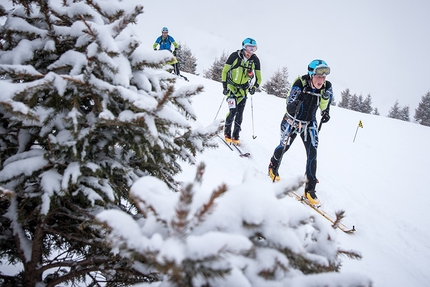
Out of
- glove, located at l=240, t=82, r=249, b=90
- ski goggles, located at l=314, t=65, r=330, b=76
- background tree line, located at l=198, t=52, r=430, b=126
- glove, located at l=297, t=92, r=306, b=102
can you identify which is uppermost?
background tree line, located at l=198, t=52, r=430, b=126

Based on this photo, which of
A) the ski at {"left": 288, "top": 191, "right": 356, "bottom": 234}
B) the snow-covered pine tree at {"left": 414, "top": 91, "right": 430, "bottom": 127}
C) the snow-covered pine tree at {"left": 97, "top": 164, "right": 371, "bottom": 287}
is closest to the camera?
the snow-covered pine tree at {"left": 97, "top": 164, "right": 371, "bottom": 287}

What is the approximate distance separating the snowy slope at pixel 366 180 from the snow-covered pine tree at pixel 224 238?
0.19 m

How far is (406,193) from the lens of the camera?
6992 millimetres

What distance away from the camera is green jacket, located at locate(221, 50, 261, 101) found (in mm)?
7002

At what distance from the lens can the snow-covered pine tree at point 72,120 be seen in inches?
54.8

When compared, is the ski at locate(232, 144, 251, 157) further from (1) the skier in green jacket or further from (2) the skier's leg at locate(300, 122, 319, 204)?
(2) the skier's leg at locate(300, 122, 319, 204)

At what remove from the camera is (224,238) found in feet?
2.43

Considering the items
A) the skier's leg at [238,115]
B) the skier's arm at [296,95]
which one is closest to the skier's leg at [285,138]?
the skier's arm at [296,95]

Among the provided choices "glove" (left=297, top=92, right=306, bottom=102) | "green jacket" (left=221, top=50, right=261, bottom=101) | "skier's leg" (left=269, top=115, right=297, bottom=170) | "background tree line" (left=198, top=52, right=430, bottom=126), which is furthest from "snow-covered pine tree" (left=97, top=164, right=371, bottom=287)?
"background tree line" (left=198, top=52, right=430, bottom=126)

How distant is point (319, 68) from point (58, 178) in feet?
15.4

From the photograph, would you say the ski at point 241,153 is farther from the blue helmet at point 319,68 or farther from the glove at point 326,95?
the blue helmet at point 319,68

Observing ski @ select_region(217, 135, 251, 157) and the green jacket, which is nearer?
ski @ select_region(217, 135, 251, 157)

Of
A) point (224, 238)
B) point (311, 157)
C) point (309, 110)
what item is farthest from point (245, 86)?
point (224, 238)

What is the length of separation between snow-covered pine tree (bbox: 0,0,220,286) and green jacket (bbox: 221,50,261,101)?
18.0 feet
